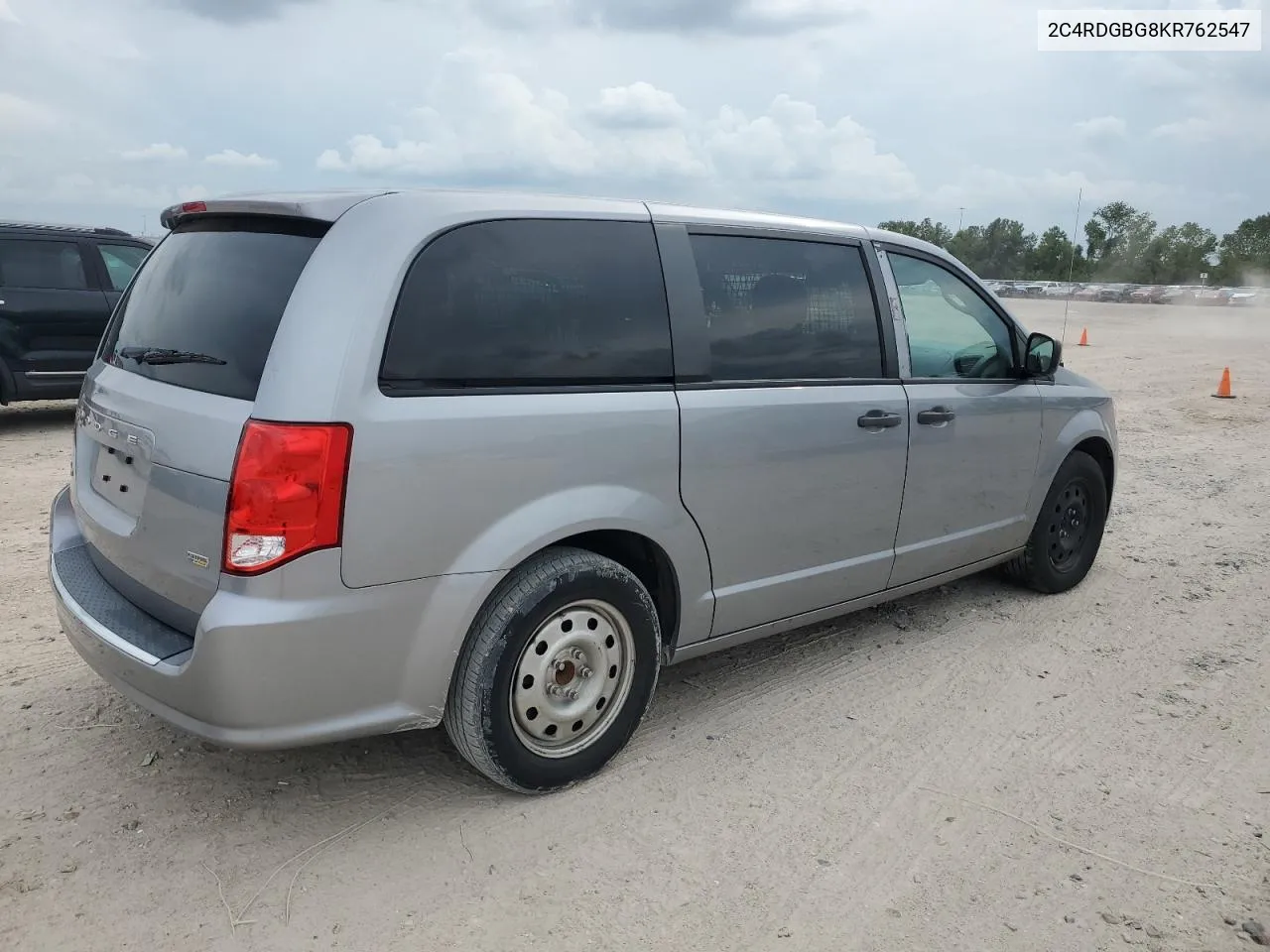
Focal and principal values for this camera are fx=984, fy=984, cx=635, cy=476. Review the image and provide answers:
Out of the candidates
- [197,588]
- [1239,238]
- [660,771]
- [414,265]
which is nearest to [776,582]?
[660,771]

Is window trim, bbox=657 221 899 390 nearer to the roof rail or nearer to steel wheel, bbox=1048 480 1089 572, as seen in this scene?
steel wheel, bbox=1048 480 1089 572

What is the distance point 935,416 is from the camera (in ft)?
13.6

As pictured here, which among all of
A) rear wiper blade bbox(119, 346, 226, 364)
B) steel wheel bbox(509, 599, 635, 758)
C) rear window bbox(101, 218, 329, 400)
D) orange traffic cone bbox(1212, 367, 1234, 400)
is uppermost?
rear window bbox(101, 218, 329, 400)

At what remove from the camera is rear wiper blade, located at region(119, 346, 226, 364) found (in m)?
2.85

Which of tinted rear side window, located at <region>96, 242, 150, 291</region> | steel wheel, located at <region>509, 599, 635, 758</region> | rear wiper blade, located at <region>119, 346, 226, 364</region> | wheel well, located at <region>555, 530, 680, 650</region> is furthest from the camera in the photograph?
tinted rear side window, located at <region>96, 242, 150, 291</region>

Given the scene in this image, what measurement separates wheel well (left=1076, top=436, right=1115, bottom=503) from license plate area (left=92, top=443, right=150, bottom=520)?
4.38 metres

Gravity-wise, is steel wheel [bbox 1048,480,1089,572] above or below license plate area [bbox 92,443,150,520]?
below

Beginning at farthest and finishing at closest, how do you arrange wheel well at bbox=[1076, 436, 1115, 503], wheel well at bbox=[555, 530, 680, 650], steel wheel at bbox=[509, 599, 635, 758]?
wheel well at bbox=[1076, 436, 1115, 503] < wheel well at bbox=[555, 530, 680, 650] < steel wheel at bbox=[509, 599, 635, 758]

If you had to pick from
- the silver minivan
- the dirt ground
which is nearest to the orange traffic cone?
the dirt ground

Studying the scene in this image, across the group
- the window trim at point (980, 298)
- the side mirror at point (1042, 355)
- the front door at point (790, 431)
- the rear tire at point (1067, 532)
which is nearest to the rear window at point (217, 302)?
the front door at point (790, 431)

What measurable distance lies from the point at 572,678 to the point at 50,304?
815cm

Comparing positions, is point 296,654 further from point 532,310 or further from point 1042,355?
point 1042,355

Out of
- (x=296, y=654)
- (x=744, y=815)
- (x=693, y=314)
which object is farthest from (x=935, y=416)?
(x=296, y=654)

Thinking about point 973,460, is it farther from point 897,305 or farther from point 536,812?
point 536,812
